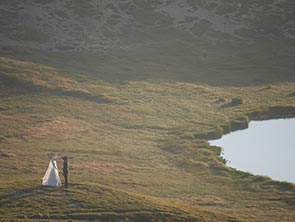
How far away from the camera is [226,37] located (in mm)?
156625

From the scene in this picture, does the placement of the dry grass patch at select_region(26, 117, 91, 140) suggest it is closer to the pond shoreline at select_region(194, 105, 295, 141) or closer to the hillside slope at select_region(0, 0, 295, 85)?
the pond shoreline at select_region(194, 105, 295, 141)

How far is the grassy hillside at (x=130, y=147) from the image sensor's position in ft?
175

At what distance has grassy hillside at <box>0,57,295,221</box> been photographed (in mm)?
53281

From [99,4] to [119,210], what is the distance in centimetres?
12288

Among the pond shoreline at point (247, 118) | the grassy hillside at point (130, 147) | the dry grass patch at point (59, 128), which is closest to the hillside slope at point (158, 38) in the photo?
the grassy hillside at point (130, 147)

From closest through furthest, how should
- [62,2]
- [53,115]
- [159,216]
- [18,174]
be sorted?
[159,216]
[18,174]
[53,115]
[62,2]

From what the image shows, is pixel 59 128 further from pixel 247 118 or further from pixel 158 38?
pixel 158 38

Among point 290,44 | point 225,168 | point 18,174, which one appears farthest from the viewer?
point 290,44

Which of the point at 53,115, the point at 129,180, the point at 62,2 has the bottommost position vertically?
the point at 129,180

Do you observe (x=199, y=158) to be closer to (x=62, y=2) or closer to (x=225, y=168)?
(x=225, y=168)

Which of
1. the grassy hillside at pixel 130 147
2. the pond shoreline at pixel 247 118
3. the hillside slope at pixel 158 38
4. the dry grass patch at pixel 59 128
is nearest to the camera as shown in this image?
the grassy hillside at pixel 130 147

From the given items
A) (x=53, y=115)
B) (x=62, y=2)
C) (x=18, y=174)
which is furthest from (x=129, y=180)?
(x=62, y=2)

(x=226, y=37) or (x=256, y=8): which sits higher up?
(x=256, y=8)

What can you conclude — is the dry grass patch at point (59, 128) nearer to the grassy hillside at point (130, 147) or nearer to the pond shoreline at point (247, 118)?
the grassy hillside at point (130, 147)
